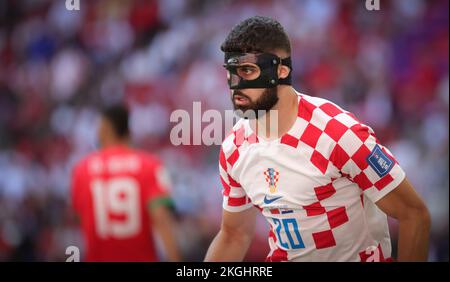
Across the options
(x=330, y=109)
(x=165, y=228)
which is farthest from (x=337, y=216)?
(x=165, y=228)

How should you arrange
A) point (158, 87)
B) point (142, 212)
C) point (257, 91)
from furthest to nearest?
point (158, 87) < point (142, 212) < point (257, 91)

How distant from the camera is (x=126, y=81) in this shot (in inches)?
358

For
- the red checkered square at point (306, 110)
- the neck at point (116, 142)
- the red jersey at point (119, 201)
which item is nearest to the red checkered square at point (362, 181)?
the red checkered square at point (306, 110)

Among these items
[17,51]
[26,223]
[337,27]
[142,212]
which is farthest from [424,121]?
[17,51]

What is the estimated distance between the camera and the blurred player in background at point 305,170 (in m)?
3.20

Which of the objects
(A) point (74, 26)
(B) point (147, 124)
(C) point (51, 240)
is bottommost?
(C) point (51, 240)

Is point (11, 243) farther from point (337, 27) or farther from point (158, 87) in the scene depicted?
point (337, 27)

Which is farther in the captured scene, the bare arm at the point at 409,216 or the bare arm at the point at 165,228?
the bare arm at the point at 165,228

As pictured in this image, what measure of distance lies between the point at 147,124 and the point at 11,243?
189cm

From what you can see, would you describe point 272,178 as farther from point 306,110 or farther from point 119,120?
point 119,120

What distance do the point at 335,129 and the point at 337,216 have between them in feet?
1.28

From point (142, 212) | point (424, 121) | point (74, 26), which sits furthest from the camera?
point (74, 26)

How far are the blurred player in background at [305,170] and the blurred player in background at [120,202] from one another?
134 centimetres

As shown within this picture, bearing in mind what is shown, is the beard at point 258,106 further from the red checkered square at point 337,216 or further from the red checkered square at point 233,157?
the red checkered square at point 337,216
